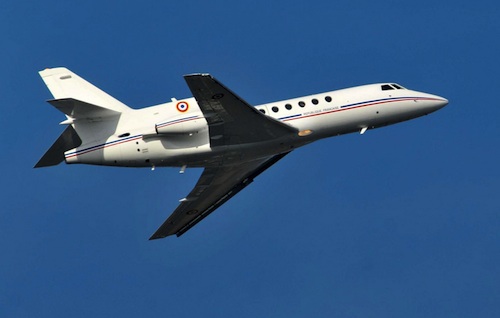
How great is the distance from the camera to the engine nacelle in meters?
49.3

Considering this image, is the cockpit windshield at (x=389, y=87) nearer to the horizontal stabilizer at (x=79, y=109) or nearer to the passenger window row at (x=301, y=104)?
the passenger window row at (x=301, y=104)

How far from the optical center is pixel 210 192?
57.1 m

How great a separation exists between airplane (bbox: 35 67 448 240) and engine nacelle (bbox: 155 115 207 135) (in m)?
0.05

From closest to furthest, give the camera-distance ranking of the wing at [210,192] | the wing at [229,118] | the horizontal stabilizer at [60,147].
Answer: the wing at [229,118] → the horizontal stabilizer at [60,147] → the wing at [210,192]

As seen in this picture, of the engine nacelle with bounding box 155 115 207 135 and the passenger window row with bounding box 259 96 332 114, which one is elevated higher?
the passenger window row with bounding box 259 96 332 114

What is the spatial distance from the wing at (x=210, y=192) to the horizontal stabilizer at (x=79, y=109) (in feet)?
22.7

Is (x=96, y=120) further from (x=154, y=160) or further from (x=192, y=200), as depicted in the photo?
(x=192, y=200)

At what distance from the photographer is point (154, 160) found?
165 ft

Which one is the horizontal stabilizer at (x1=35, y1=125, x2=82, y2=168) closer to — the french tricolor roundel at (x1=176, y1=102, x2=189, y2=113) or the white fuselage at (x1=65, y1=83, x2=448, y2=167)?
the white fuselage at (x1=65, y1=83, x2=448, y2=167)

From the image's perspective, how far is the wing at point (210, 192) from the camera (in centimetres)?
5544

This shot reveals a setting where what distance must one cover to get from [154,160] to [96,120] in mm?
3429

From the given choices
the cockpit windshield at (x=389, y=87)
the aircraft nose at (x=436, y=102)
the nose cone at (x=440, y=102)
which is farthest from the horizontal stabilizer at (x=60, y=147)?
the nose cone at (x=440, y=102)

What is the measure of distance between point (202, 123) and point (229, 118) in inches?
57.1

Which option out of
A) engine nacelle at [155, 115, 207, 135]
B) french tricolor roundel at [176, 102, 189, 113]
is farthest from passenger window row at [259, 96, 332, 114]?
french tricolor roundel at [176, 102, 189, 113]
